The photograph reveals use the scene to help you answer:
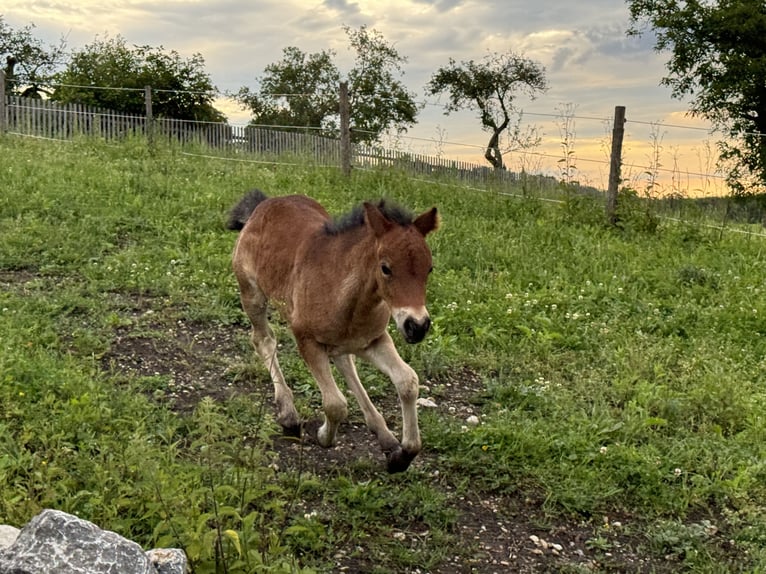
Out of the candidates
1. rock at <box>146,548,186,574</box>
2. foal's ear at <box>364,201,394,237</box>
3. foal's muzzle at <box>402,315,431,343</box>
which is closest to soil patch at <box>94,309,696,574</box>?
rock at <box>146,548,186,574</box>

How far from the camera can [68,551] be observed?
2.69 meters

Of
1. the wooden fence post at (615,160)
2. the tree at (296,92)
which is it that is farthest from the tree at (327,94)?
the wooden fence post at (615,160)

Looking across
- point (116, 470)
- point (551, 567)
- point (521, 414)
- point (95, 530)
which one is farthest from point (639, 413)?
point (95, 530)

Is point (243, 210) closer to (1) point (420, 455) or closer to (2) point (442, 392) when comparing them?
(2) point (442, 392)

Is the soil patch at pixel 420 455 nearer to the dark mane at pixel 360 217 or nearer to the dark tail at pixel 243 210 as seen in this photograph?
the dark tail at pixel 243 210

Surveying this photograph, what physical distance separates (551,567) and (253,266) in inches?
129

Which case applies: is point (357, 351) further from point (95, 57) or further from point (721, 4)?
point (95, 57)

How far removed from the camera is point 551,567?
403cm

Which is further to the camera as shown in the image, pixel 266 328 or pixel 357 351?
pixel 266 328

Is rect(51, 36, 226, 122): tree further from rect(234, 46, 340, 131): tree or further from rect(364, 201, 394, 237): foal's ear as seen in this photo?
rect(364, 201, 394, 237): foal's ear

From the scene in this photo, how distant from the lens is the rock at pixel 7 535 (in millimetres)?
3006

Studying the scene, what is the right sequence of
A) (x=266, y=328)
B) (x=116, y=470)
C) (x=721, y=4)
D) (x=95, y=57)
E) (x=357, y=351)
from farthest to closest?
(x=95, y=57), (x=721, y=4), (x=266, y=328), (x=357, y=351), (x=116, y=470)

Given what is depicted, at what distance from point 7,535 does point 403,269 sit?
7.38ft

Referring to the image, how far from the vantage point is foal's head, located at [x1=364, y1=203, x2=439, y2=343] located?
4.00 meters
